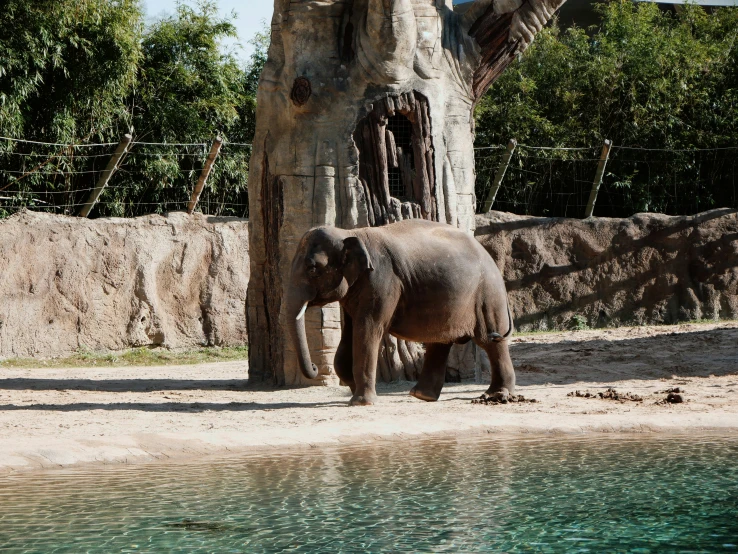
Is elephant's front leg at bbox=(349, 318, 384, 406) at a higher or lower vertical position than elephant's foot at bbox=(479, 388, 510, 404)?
higher

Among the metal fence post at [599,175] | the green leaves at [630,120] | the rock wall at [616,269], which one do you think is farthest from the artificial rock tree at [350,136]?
the green leaves at [630,120]

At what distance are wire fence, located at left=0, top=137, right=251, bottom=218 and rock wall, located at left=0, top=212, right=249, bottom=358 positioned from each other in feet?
2.28

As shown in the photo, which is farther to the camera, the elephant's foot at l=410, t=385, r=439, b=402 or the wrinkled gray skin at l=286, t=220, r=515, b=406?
the elephant's foot at l=410, t=385, r=439, b=402

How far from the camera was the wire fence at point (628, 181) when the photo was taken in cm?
1706

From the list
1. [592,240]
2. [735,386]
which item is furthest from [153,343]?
[735,386]

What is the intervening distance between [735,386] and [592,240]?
6458 mm

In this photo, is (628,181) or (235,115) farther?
(628,181)

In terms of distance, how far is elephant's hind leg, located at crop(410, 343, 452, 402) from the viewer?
8.51m

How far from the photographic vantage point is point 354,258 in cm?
803

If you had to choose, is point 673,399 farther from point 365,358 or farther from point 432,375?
point 365,358

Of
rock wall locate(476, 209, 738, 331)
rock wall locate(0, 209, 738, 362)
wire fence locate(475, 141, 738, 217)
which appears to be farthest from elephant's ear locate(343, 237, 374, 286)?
wire fence locate(475, 141, 738, 217)

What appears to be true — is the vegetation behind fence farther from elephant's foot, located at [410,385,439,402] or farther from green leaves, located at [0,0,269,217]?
elephant's foot, located at [410,385,439,402]

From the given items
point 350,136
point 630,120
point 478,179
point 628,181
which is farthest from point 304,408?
point 630,120

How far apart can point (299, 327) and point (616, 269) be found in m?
8.67
